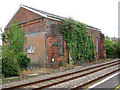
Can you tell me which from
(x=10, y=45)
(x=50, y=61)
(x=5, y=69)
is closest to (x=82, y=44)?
(x=50, y=61)

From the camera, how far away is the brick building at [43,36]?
12.4 meters

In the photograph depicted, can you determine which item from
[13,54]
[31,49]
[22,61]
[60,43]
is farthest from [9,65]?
[60,43]

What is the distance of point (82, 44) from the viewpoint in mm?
16953

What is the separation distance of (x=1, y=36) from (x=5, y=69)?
120 inches

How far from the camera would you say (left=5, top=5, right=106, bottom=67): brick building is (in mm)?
12367

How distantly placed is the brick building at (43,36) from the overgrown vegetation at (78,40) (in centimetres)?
72

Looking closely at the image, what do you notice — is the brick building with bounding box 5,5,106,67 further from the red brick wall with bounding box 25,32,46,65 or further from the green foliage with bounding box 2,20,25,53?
the green foliage with bounding box 2,20,25,53

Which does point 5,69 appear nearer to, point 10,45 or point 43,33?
point 10,45

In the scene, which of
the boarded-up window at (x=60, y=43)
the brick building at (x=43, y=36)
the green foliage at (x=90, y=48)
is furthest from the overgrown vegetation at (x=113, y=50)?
the boarded-up window at (x=60, y=43)

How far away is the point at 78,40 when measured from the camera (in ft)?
53.7

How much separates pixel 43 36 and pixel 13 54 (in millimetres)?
3988

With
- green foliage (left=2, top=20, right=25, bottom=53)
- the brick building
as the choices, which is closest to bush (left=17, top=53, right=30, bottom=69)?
green foliage (left=2, top=20, right=25, bottom=53)

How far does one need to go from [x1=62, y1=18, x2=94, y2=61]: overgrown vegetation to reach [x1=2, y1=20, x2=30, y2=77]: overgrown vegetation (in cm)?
564

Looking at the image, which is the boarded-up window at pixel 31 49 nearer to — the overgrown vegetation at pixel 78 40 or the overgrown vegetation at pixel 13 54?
the overgrown vegetation at pixel 13 54
